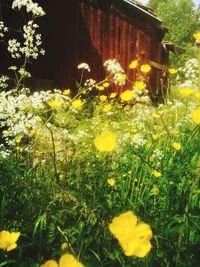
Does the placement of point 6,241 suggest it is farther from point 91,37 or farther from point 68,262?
point 91,37

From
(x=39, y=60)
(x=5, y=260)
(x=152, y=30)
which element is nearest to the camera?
(x=5, y=260)

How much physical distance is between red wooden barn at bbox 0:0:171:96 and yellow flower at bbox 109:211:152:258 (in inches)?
310

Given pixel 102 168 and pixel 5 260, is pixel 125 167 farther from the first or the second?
pixel 5 260

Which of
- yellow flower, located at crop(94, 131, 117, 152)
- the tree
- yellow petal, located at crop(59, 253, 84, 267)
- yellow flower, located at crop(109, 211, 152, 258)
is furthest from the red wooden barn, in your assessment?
the tree

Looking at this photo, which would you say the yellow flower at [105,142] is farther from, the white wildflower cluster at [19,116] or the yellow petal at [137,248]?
the white wildflower cluster at [19,116]

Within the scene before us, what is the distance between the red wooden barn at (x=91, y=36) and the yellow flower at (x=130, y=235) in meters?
7.86

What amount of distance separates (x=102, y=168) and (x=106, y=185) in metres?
0.21

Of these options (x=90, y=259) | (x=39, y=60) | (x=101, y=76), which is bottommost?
(x=101, y=76)

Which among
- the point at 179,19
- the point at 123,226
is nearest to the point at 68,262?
the point at 123,226

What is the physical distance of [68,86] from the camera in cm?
957

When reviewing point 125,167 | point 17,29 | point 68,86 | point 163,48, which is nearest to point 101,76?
point 68,86

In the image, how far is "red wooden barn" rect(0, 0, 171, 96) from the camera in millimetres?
9055

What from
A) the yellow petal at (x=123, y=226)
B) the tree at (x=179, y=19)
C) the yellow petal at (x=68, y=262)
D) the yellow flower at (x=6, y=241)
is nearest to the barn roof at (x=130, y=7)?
the yellow flower at (x=6, y=241)

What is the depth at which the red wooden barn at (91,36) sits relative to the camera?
905 cm
